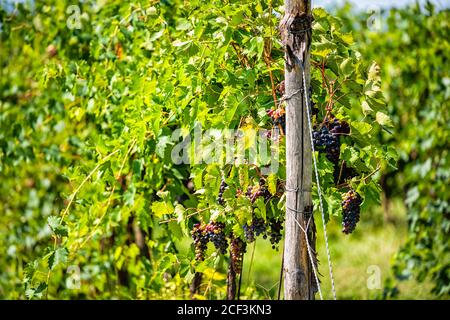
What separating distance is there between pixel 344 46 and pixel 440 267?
7.31 ft

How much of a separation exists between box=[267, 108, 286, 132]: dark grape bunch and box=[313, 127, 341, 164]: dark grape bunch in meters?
0.10

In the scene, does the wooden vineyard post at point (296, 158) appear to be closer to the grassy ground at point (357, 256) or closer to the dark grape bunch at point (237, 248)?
the dark grape bunch at point (237, 248)

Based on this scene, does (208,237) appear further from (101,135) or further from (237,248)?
(101,135)

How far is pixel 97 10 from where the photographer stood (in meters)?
3.44

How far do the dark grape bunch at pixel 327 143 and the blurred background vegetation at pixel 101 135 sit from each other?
0.53 m

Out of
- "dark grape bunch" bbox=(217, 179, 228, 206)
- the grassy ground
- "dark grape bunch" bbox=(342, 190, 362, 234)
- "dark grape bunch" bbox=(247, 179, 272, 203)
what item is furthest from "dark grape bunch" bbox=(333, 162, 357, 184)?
the grassy ground

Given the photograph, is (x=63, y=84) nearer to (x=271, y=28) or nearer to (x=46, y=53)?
(x=46, y=53)

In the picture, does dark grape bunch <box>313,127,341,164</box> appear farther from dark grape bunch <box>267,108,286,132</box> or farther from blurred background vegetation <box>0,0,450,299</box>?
blurred background vegetation <box>0,0,450,299</box>

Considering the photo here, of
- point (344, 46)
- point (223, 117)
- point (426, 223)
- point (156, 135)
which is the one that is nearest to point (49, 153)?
point (156, 135)

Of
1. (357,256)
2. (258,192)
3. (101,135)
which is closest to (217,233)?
(258,192)

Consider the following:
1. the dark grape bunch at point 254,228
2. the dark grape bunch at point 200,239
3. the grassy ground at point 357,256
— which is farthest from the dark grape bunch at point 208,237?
the grassy ground at point 357,256

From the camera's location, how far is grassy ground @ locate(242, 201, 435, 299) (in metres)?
5.03

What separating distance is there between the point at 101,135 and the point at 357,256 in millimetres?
3087

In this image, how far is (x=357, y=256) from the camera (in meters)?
5.76
